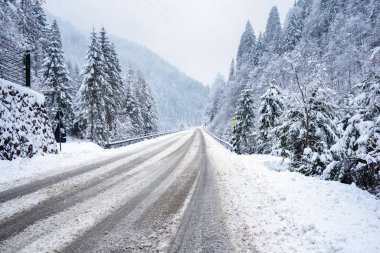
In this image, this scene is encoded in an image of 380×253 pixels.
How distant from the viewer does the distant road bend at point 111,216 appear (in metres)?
A: 3.72

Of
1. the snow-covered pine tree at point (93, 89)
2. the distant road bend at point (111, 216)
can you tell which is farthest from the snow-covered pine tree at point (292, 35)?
the distant road bend at point (111, 216)

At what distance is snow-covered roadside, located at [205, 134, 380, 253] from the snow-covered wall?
7.99 metres

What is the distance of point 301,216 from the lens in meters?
4.91

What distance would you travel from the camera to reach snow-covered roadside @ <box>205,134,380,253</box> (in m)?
3.89

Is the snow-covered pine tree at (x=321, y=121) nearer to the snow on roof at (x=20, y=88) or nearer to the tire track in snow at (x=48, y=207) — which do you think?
the tire track in snow at (x=48, y=207)

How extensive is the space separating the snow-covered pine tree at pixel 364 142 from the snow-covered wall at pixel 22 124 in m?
11.1

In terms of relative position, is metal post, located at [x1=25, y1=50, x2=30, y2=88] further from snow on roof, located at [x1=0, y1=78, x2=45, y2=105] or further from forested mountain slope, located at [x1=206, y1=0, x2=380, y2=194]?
forested mountain slope, located at [x1=206, y1=0, x2=380, y2=194]

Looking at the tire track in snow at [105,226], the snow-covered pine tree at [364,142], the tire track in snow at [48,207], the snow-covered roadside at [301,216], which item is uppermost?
the snow-covered pine tree at [364,142]

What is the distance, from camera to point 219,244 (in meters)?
3.92

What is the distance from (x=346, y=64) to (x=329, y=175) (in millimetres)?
45719

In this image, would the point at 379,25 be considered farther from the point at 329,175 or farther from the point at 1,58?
the point at 1,58

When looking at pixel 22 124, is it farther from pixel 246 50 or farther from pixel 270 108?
pixel 246 50

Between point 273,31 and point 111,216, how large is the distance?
85.7 m

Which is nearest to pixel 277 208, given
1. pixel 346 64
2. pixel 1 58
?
pixel 1 58
